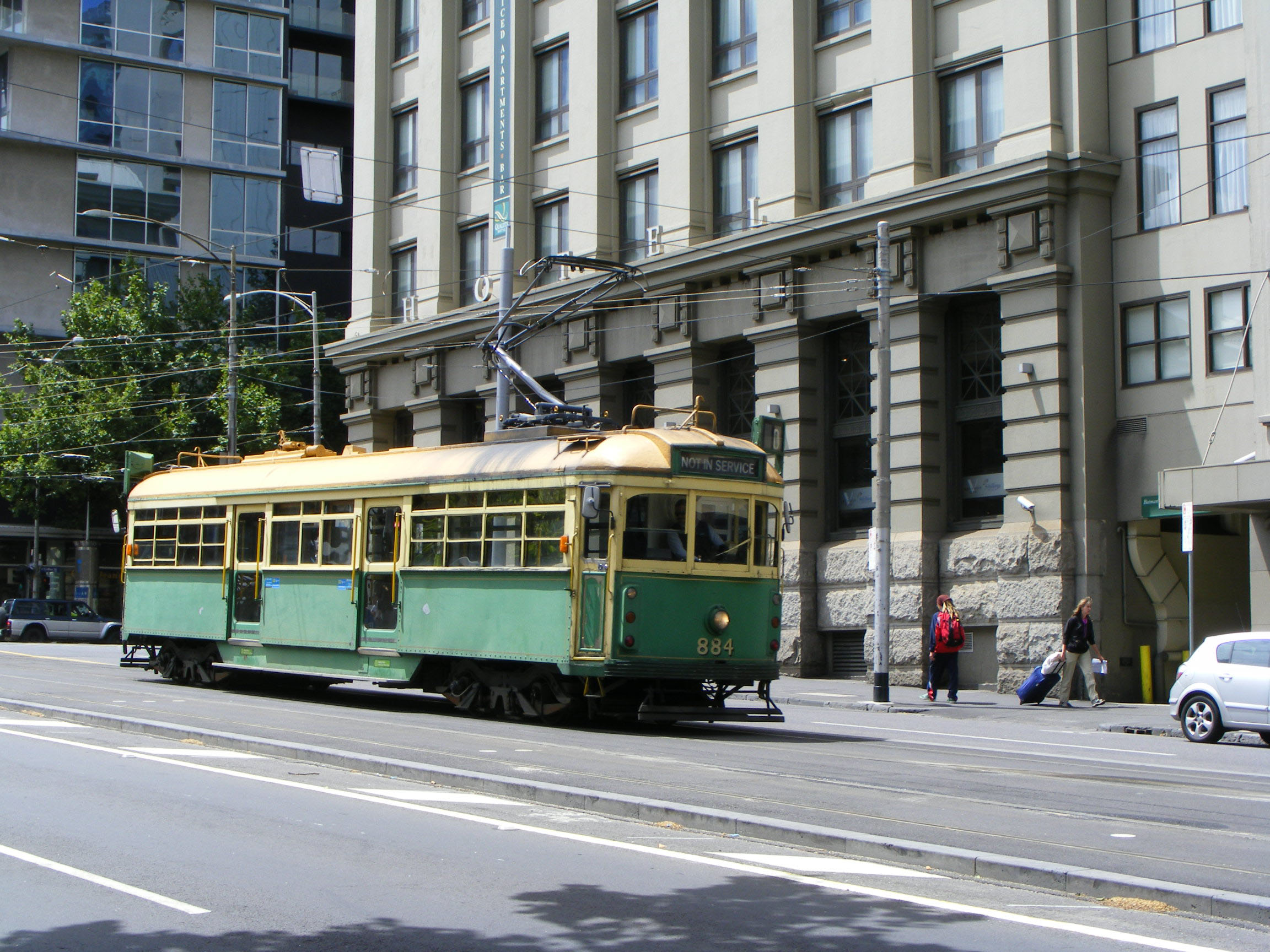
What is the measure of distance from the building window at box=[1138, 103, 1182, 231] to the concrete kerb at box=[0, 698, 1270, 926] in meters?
A: 16.4

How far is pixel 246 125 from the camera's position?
59812 millimetres

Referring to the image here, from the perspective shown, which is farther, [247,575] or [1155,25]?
[1155,25]

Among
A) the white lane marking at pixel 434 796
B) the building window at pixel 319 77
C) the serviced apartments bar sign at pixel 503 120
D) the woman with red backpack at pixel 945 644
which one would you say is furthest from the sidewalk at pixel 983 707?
the building window at pixel 319 77

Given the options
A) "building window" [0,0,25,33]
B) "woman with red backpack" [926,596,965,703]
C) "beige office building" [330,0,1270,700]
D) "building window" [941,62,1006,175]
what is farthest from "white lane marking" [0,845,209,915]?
"building window" [0,0,25,33]

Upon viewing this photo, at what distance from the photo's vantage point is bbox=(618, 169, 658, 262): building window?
31.6m

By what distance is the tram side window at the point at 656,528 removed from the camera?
16.1 meters

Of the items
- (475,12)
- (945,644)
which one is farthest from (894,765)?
(475,12)

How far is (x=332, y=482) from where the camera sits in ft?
64.1

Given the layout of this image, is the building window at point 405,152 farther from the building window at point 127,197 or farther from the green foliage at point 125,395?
the building window at point 127,197

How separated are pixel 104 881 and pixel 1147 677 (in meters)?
19.3

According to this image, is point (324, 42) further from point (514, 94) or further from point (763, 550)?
point (763, 550)

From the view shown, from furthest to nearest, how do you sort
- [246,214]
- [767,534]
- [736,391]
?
1. [246,214]
2. [736,391]
3. [767,534]

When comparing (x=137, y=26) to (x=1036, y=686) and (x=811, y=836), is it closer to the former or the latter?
(x=1036, y=686)

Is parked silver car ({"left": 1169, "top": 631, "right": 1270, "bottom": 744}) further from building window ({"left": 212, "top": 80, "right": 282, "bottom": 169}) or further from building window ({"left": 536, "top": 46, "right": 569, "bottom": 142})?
building window ({"left": 212, "top": 80, "right": 282, "bottom": 169})
